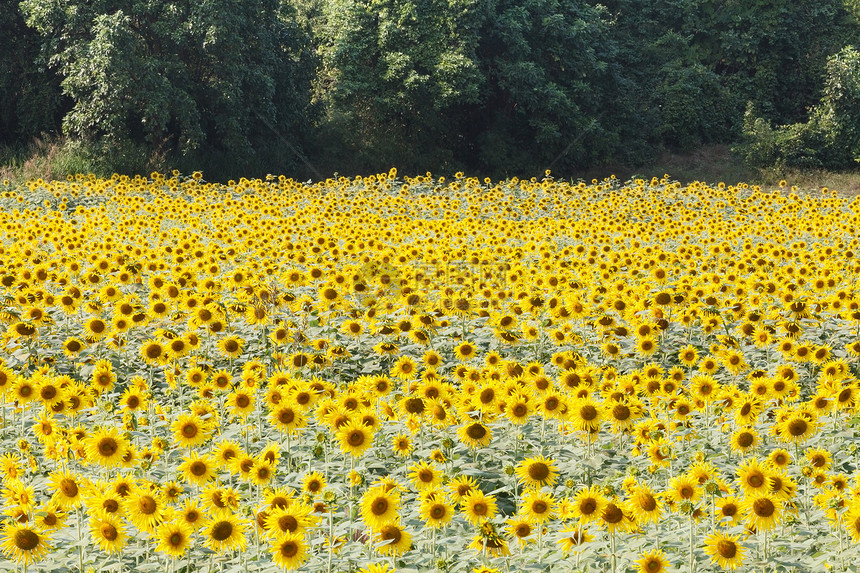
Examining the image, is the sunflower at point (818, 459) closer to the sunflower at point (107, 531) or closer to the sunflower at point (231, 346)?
the sunflower at point (107, 531)

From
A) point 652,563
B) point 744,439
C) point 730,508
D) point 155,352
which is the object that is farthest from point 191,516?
point 744,439

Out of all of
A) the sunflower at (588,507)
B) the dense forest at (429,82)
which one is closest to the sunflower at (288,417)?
the sunflower at (588,507)

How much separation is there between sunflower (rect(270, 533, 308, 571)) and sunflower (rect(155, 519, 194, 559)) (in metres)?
0.36

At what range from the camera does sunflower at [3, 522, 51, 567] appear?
2986 mm

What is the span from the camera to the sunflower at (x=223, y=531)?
3.17 m

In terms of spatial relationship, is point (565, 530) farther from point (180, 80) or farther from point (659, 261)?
point (180, 80)

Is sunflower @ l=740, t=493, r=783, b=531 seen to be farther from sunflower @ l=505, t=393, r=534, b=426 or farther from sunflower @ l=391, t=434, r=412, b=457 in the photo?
sunflower @ l=391, t=434, r=412, b=457

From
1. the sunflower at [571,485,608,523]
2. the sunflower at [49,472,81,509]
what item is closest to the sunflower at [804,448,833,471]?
the sunflower at [571,485,608,523]

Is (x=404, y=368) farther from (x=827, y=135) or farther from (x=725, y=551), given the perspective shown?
(x=827, y=135)

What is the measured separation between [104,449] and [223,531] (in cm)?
91

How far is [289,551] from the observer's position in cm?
302

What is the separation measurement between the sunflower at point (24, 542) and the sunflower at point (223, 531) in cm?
59

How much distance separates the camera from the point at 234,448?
3.75 m

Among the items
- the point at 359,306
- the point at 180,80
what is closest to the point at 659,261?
the point at 359,306
